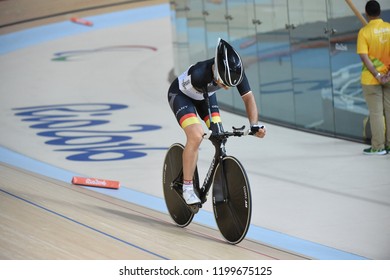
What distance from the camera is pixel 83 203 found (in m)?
6.05

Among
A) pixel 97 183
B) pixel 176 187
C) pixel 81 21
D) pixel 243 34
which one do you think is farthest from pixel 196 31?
pixel 176 187

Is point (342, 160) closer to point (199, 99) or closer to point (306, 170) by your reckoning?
point (306, 170)

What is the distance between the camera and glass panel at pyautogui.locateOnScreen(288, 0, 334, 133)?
27.2ft

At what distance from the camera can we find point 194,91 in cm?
510

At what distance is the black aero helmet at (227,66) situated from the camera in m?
4.73

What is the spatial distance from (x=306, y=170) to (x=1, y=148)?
279 centimetres

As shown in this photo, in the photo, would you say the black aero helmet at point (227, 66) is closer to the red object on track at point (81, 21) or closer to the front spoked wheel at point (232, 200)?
the front spoked wheel at point (232, 200)

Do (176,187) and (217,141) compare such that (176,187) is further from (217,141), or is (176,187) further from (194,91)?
(194,91)

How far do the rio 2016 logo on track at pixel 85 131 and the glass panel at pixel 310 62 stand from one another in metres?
1.47

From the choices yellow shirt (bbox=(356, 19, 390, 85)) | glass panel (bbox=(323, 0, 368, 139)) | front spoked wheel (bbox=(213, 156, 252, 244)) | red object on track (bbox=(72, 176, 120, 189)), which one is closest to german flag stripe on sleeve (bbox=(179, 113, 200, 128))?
front spoked wheel (bbox=(213, 156, 252, 244))

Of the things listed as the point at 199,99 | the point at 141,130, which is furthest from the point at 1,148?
the point at 199,99

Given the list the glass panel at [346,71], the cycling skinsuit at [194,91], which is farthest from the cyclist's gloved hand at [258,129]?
the glass panel at [346,71]

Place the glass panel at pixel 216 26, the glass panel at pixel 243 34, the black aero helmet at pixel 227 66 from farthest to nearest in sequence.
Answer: the glass panel at pixel 216 26 → the glass panel at pixel 243 34 → the black aero helmet at pixel 227 66

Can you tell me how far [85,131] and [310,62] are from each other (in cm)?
230
